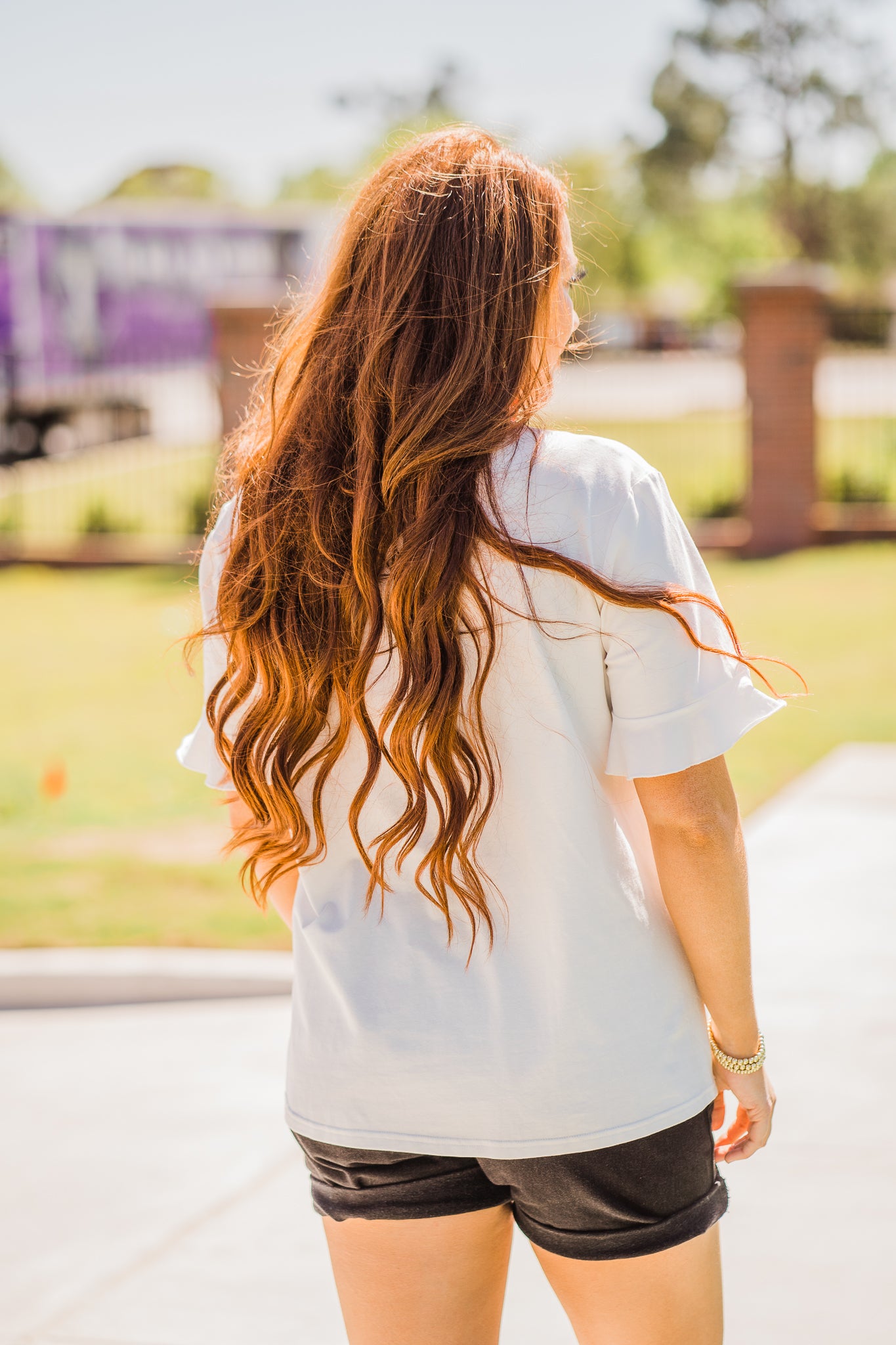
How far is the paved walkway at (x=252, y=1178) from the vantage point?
280cm

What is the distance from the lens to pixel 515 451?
145cm

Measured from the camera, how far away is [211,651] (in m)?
1.69

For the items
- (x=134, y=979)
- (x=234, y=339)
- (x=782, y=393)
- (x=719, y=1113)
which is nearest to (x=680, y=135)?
(x=782, y=393)

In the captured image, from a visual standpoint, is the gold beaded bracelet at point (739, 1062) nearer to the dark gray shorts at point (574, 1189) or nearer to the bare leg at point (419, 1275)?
the dark gray shorts at point (574, 1189)

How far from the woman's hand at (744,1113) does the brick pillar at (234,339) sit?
13381 mm

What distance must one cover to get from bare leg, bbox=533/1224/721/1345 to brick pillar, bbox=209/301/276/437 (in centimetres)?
1353

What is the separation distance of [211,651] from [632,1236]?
0.81 m

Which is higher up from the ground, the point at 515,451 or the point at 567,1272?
the point at 515,451

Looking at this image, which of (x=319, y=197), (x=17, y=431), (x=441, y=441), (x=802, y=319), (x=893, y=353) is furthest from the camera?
(x=319, y=197)

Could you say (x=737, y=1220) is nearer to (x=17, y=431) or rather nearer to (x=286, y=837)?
(x=286, y=837)

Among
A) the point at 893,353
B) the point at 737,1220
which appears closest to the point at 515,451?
the point at 737,1220

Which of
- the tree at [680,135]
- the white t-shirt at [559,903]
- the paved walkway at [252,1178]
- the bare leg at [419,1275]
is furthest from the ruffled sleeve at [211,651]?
the tree at [680,135]

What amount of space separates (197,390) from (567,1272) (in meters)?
35.1

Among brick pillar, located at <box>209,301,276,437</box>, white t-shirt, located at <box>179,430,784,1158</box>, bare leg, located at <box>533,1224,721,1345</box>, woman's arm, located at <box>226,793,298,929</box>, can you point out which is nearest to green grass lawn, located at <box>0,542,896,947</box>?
woman's arm, located at <box>226,793,298,929</box>
